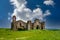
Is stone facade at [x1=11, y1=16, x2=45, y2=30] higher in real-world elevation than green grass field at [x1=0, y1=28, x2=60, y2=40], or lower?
higher

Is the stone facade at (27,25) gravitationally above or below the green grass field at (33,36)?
above

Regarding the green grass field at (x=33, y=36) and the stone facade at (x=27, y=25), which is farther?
the stone facade at (x=27, y=25)

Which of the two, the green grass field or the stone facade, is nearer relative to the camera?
the green grass field

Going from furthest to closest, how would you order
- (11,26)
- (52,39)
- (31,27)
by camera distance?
(31,27) → (11,26) → (52,39)

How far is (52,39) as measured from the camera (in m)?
25.8

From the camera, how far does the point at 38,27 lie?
51406 millimetres

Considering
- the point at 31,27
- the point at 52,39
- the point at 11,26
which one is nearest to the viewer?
the point at 52,39

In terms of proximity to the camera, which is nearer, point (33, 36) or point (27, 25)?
point (33, 36)

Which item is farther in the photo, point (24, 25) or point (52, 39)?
point (24, 25)

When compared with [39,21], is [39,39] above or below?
below

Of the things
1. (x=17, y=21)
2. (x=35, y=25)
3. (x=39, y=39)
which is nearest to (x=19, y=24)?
(x=17, y=21)

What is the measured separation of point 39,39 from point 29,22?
24.6 metres

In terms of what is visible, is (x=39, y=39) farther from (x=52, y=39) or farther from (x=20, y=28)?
(x=20, y=28)

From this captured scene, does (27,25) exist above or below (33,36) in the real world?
above
